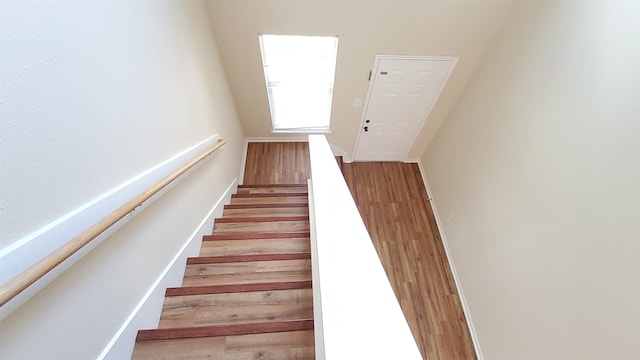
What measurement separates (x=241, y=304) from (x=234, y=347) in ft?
0.93

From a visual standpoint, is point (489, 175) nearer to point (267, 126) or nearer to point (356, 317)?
point (356, 317)

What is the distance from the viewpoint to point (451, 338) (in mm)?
2742

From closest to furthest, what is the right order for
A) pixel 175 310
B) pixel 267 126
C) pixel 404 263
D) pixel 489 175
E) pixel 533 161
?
pixel 175 310 < pixel 533 161 < pixel 489 175 < pixel 404 263 < pixel 267 126

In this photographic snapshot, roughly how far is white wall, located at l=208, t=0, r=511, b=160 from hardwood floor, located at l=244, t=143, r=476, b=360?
Answer: 1348 mm

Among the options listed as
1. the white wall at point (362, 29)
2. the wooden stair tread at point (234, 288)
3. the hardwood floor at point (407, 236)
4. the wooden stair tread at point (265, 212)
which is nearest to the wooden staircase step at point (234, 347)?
the wooden stair tread at point (234, 288)

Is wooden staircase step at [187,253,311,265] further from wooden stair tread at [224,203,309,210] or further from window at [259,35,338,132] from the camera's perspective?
window at [259,35,338,132]

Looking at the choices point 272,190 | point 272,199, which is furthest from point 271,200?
point 272,190

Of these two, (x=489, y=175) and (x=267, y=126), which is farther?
(x=267, y=126)

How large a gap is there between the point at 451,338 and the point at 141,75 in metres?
3.61

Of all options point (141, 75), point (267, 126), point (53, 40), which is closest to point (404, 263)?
point (267, 126)

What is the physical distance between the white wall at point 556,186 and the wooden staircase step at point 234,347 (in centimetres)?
185

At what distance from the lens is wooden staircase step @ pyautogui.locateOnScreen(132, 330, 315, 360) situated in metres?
1.24

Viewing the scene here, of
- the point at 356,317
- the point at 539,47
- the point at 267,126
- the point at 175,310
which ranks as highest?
the point at 267,126

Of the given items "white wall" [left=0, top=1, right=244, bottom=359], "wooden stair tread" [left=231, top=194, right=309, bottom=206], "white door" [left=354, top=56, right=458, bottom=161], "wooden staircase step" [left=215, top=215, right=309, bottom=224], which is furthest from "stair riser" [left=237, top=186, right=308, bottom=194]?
"white wall" [left=0, top=1, right=244, bottom=359]
